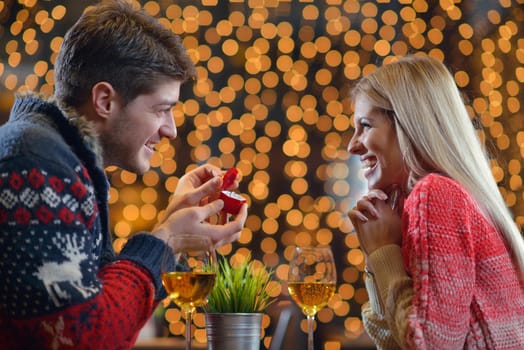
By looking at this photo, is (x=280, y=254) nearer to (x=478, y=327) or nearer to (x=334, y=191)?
(x=334, y=191)

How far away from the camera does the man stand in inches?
42.5

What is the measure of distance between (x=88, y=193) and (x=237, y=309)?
0.35 m

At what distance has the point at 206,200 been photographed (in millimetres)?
1559

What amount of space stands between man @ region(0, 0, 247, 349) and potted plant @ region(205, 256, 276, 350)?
10cm

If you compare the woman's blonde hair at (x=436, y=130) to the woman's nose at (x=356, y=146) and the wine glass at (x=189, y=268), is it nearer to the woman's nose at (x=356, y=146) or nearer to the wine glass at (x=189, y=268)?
the woman's nose at (x=356, y=146)

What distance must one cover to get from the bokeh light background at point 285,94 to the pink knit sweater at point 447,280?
6.47ft

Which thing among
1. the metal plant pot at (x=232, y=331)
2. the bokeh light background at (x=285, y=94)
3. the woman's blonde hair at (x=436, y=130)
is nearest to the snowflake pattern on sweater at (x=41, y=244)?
the metal plant pot at (x=232, y=331)

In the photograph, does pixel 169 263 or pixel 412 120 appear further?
pixel 412 120

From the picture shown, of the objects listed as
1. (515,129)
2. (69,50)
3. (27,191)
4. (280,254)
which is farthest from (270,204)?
(27,191)

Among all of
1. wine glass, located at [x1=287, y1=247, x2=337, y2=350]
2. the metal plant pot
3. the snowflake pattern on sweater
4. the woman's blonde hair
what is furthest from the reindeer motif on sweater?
the woman's blonde hair

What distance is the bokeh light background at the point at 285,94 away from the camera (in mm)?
3330

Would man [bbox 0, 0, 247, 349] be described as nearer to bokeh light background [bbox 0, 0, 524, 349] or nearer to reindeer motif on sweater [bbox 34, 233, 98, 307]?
reindeer motif on sweater [bbox 34, 233, 98, 307]

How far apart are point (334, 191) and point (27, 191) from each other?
7.96 feet

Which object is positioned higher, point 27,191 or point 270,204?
point 27,191
